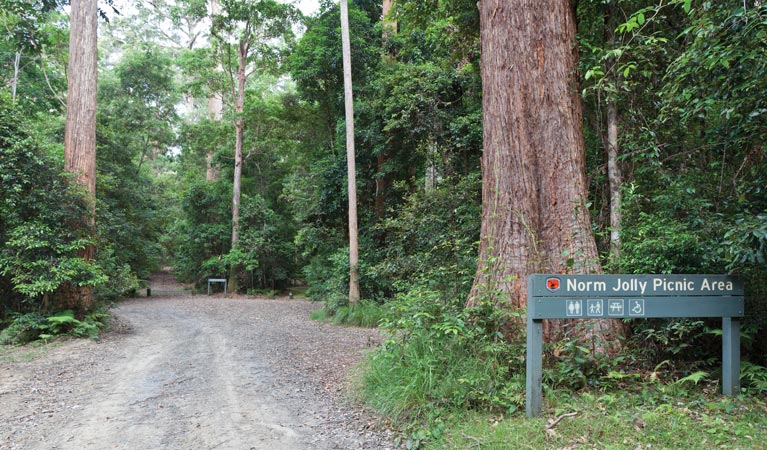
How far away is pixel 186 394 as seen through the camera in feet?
18.2

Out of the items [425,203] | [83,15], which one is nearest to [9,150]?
[83,15]

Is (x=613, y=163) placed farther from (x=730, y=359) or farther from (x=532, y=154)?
(x=730, y=359)

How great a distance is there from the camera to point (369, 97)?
16.4m

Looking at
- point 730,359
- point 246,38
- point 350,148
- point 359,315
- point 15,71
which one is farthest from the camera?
point 246,38

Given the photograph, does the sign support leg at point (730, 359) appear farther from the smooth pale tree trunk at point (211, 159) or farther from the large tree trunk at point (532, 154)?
the smooth pale tree trunk at point (211, 159)

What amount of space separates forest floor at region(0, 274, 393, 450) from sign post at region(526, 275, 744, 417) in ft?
5.04

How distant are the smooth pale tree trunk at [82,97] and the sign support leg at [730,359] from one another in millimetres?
11194

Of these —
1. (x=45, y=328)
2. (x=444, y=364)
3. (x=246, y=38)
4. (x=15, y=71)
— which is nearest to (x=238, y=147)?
(x=246, y=38)

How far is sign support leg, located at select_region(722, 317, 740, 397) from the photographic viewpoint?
411 cm

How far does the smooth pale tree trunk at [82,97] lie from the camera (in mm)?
10414

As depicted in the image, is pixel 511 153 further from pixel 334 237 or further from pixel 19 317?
pixel 334 237

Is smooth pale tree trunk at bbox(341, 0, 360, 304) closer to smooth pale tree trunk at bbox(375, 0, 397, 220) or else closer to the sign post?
smooth pale tree trunk at bbox(375, 0, 397, 220)

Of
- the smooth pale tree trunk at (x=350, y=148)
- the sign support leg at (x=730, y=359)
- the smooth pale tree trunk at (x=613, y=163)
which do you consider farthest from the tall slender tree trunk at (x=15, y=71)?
the sign support leg at (x=730, y=359)

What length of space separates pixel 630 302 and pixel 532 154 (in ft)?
6.70
